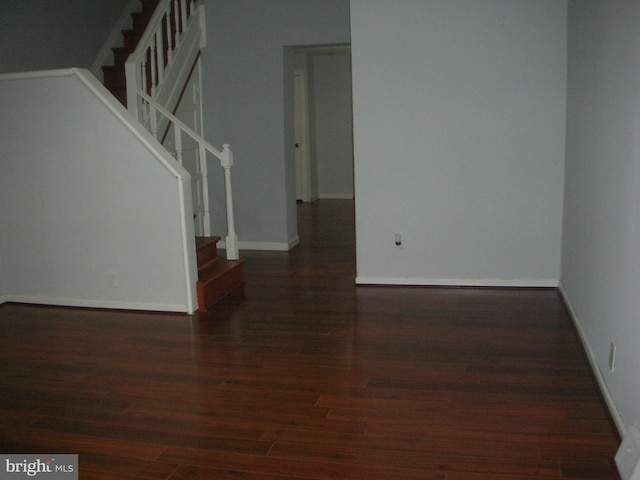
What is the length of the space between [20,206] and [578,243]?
4.08 metres

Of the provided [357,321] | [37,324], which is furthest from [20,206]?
[357,321]

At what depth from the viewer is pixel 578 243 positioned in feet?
13.8

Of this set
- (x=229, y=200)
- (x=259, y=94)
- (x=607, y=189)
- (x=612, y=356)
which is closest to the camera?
(x=612, y=356)

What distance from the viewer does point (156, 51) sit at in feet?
21.5

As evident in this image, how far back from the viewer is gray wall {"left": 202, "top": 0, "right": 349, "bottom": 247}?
6.67 m

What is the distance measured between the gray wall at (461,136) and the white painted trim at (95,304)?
1713 mm

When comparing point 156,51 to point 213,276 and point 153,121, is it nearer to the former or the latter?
point 153,121

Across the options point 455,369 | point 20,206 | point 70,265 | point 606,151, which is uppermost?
point 606,151

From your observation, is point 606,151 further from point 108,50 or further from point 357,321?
point 108,50

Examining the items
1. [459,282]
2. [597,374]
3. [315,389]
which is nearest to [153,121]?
[459,282]

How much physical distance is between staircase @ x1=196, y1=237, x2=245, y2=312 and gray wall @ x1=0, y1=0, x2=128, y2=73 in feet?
8.15

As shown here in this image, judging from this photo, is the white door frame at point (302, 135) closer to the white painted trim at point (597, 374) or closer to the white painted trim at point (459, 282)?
the white painted trim at point (459, 282)

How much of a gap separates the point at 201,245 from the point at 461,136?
226 cm

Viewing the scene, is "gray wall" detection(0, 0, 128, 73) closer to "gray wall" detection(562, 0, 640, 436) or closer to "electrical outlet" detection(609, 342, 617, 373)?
"gray wall" detection(562, 0, 640, 436)
